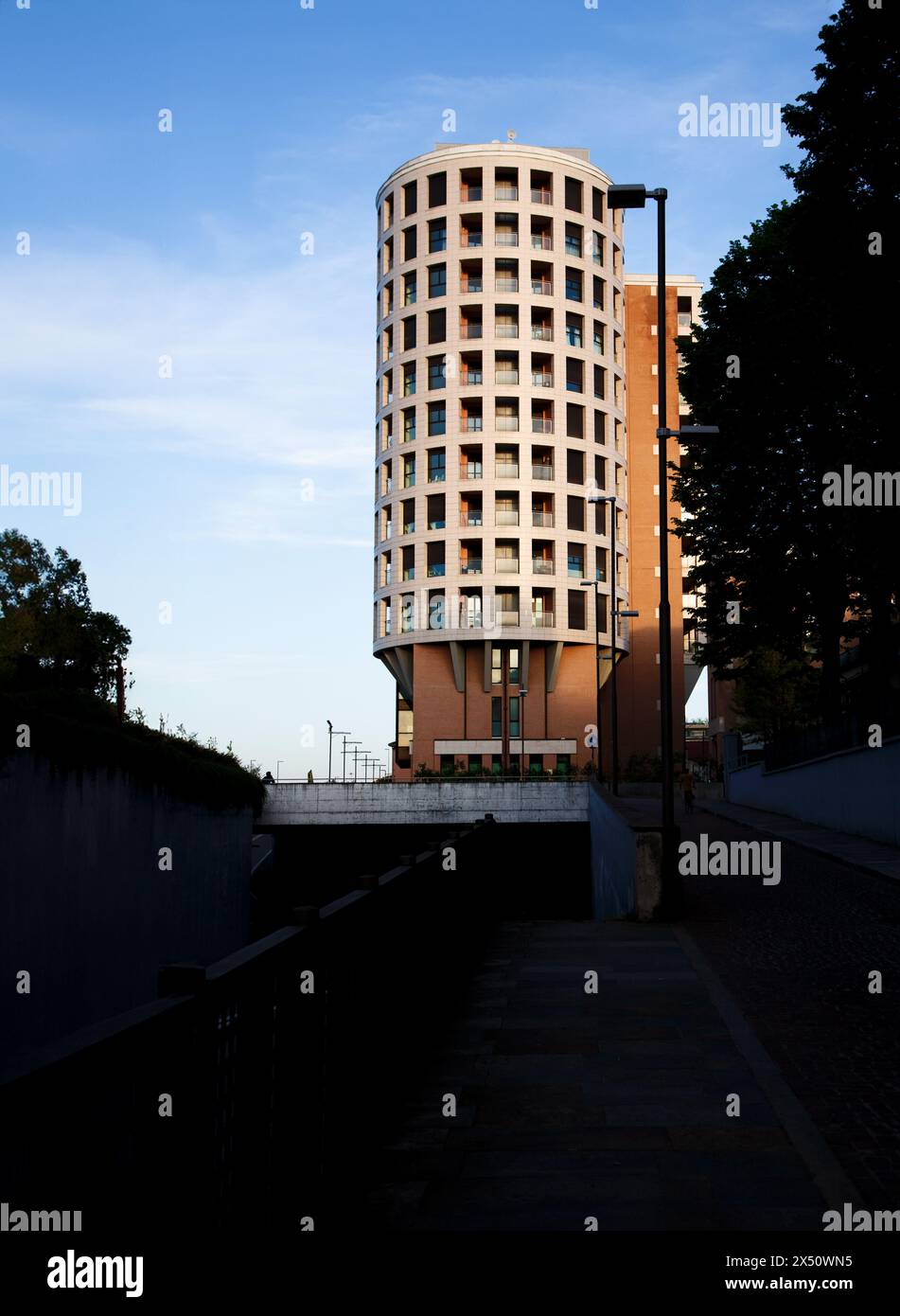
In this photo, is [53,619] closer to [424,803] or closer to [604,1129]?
[424,803]

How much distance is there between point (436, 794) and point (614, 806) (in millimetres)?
28626

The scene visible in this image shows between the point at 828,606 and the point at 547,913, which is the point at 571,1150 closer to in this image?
the point at 828,606

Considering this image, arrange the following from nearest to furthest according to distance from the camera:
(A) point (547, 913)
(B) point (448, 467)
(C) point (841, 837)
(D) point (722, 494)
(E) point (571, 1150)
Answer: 1. (E) point (571, 1150)
2. (C) point (841, 837)
3. (D) point (722, 494)
4. (A) point (547, 913)
5. (B) point (448, 467)

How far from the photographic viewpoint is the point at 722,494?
3177cm

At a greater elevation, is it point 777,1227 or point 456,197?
point 456,197

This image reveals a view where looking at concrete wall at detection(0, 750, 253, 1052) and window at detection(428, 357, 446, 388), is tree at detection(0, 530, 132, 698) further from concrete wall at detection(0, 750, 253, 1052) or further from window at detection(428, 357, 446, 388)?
concrete wall at detection(0, 750, 253, 1052)

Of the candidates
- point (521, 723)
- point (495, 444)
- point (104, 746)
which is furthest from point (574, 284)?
point (104, 746)

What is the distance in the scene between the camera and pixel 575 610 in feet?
226

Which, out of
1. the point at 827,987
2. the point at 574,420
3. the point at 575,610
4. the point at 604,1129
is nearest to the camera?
the point at 604,1129

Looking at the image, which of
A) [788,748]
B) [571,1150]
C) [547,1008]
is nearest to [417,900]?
[547,1008]

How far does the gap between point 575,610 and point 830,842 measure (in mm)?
42279

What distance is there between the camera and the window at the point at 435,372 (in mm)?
67812

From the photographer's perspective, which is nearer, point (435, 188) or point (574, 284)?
point (435, 188)

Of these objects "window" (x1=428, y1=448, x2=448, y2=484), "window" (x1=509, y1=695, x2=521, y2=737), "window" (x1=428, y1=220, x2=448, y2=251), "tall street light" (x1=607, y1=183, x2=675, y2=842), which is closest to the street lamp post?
"window" (x1=509, y1=695, x2=521, y2=737)
